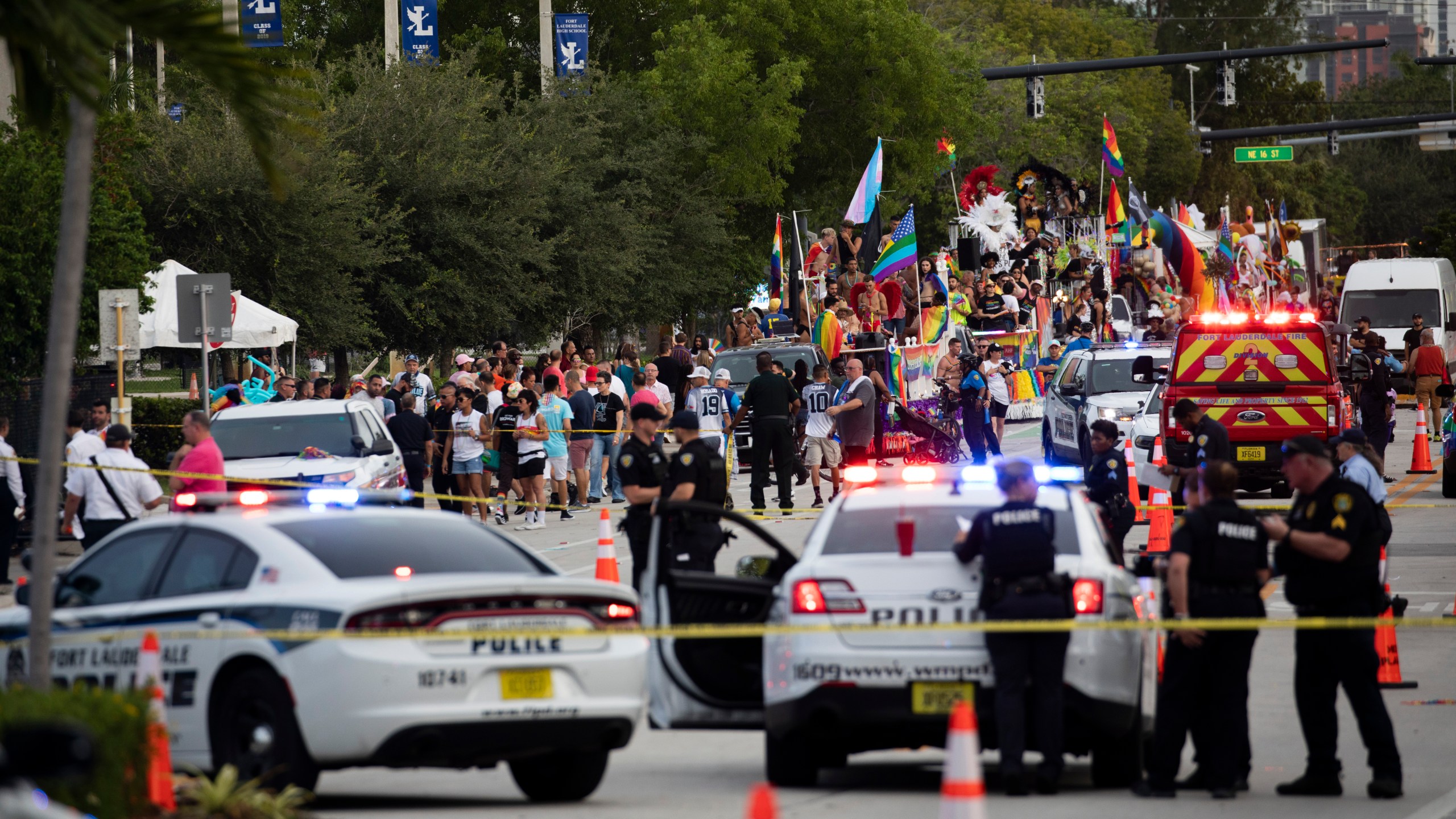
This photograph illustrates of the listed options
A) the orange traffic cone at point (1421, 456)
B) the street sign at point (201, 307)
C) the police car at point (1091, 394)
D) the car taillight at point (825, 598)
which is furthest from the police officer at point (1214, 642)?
the orange traffic cone at point (1421, 456)

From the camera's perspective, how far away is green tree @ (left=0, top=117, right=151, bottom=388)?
22625 mm

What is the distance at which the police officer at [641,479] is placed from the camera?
13.5 meters

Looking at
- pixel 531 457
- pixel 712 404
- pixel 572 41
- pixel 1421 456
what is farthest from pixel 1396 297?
pixel 531 457

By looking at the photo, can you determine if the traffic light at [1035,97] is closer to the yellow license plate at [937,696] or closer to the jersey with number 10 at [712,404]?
the jersey with number 10 at [712,404]

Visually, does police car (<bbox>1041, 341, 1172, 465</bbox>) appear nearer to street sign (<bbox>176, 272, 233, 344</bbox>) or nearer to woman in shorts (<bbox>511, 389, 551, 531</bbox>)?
woman in shorts (<bbox>511, 389, 551, 531</bbox>)

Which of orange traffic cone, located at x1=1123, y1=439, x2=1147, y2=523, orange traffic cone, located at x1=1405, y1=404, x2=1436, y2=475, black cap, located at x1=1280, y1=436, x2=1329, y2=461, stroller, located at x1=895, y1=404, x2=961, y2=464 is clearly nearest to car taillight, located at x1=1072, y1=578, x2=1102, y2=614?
black cap, located at x1=1280, y1=436, x2=1329, y2=461

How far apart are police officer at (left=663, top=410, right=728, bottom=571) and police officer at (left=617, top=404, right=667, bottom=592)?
134 mm

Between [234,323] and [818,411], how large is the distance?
32.6 ft

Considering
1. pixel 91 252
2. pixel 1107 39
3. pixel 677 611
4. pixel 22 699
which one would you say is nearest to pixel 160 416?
pixel 91 252

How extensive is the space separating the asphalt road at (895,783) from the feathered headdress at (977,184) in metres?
34.9

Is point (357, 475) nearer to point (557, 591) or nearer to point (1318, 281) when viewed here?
point (557, 591)

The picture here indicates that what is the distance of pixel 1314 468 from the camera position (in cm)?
962

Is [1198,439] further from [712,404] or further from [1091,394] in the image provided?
[712,404]

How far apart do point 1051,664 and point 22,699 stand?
430 cm
